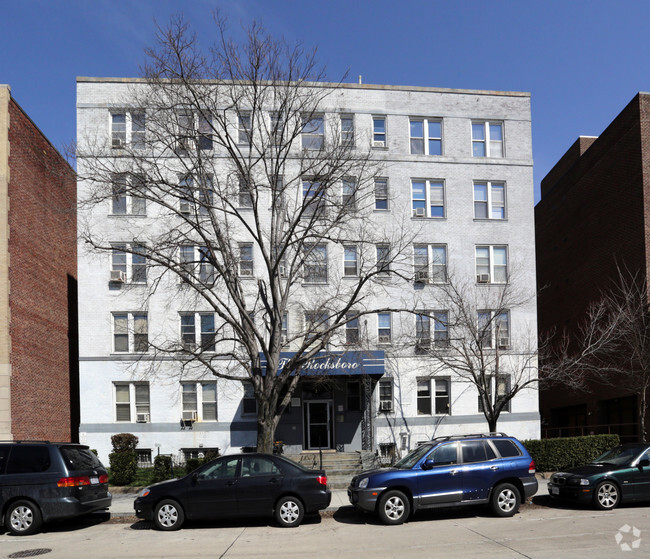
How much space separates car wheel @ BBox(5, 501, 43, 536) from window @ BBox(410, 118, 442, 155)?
20364mm

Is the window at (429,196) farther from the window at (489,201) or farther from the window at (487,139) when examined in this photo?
the window at (487,139)

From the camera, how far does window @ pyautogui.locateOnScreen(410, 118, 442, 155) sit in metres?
27.1

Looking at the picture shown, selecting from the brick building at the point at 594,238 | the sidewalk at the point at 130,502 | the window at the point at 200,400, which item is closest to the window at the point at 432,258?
the brick building at the point at 594,238

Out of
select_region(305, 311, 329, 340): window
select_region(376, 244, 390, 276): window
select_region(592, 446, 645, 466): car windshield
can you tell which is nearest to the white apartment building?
select_region(305, 311, 329, 340): window

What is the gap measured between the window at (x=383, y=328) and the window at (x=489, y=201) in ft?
19.9

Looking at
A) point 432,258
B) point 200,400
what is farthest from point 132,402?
point 432,258

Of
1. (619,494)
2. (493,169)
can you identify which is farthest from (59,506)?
(493,169)

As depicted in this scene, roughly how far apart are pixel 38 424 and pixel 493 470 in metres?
18.4

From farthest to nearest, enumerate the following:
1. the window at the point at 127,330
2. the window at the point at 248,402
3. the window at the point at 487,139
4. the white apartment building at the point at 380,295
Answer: the window at the point at 487,139 → the window at the point at 127,330 → the window at the point at 248,402 → the white apartment building at the point at 380,295

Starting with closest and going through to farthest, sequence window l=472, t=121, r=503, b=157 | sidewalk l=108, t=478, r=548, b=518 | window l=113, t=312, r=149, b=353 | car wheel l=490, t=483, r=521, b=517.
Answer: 1. car wheel l=490, t=483, r=521, b=517
2. sidewalk l=108, t=478, r=548, b=518
3. window l=113, t=312, r=149, b=353
4. window l=472, t=121, r=503, b=157

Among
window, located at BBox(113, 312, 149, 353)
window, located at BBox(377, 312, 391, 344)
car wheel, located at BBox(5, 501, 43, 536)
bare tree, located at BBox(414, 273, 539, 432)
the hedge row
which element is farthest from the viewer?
window, located at BBox(377, 312, 391, 344)

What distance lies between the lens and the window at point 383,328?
26.1 m

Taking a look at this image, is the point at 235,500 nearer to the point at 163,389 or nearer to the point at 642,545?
the point at 642,545

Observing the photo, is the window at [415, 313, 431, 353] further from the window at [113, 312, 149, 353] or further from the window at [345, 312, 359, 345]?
the window at [113, 312, 149, 353]
